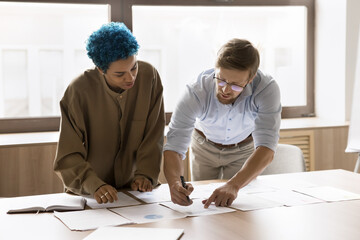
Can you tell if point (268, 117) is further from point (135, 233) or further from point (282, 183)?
point (135, 233)

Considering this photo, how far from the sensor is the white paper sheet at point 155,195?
6.61ft

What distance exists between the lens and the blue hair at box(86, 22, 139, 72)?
191cm

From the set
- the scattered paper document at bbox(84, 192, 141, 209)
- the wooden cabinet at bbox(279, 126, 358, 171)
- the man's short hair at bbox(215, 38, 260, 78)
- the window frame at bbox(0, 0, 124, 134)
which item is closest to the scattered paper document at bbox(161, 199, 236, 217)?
the scattered paper document at bbox(84, 192, 141, 209)

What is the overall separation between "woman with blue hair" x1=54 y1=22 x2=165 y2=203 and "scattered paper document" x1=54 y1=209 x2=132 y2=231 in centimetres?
10

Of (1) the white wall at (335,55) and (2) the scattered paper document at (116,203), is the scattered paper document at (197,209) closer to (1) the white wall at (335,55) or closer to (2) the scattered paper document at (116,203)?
(2) the scattered paper document at (116,203)

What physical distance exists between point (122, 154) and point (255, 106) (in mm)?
635

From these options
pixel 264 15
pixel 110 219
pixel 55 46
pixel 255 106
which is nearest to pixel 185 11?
pixel 264 15

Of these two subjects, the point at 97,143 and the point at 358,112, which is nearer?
the point at 97,143

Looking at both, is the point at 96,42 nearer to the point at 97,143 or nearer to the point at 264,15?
the point at 97,143

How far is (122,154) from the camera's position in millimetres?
2199

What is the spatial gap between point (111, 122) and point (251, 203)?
67 cm

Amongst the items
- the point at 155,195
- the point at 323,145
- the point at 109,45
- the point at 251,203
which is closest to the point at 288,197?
the point at 251,203

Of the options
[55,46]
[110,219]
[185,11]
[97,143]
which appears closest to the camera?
[110,219]

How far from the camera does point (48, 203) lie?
1.92 metres
